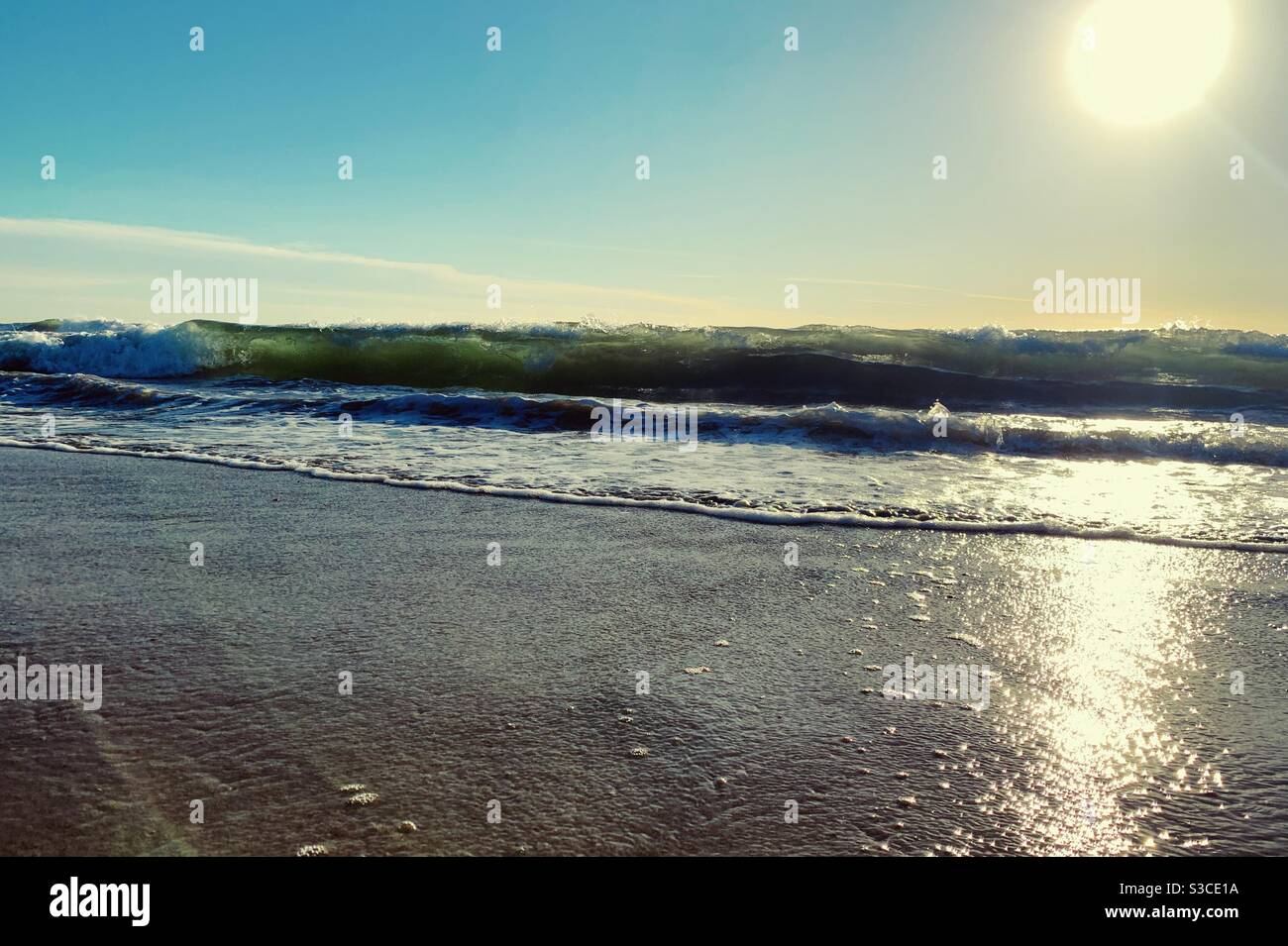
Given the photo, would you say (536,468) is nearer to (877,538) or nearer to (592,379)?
(877,538)

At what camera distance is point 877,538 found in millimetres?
5461

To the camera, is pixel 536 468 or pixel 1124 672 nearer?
pixel 1124 672

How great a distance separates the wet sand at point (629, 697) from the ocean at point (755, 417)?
4.99 feet

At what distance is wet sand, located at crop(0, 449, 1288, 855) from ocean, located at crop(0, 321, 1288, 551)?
1521 millimetres

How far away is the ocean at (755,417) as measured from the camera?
6828 mm

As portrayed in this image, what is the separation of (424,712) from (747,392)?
14760 millimetres

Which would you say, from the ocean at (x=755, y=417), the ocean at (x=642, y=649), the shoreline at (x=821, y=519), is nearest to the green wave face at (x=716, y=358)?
the ocean at (x=755, y=417)

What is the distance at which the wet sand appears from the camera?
86.2 inches

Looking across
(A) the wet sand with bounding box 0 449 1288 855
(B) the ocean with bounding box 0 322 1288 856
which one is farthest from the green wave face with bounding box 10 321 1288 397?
(A) the wet sand with bounding box 0 449 1288 855

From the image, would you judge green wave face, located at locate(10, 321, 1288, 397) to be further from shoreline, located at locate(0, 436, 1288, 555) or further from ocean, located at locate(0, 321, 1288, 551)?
shoreline, located at locate(0, 436, 1288, 555)

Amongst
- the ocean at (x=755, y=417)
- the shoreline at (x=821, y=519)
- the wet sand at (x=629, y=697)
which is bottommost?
the wet sand at (x=629, y=697)

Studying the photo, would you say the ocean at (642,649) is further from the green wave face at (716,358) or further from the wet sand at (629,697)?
the green wave face at (716,358)

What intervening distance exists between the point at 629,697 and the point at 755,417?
891 centimetres
